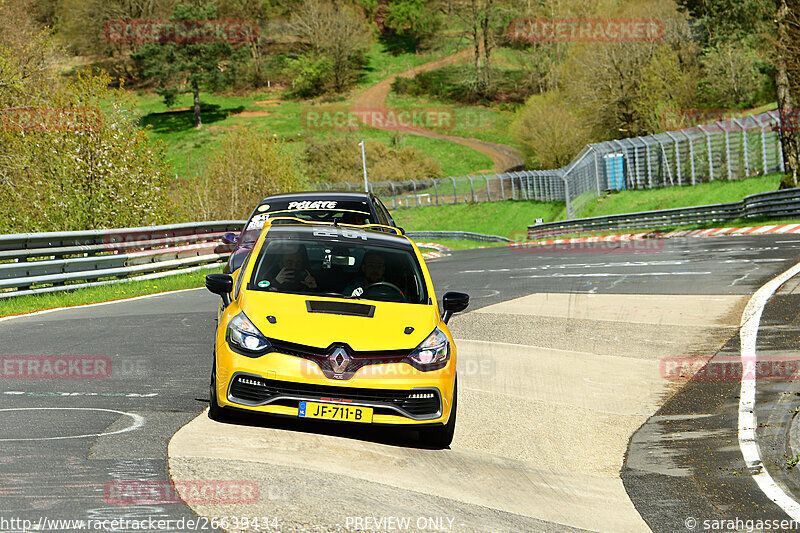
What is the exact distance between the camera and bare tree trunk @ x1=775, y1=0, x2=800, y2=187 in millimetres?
35406

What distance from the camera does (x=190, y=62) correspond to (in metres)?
108

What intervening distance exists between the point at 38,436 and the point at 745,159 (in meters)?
39.8

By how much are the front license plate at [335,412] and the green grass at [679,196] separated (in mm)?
36306

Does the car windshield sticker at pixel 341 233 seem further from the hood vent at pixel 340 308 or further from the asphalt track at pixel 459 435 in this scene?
the asphalt track at pixel 459 435

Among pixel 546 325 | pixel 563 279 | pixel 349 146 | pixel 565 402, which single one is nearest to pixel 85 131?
pixel 563 279

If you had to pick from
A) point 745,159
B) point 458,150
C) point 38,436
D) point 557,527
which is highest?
point 38,436

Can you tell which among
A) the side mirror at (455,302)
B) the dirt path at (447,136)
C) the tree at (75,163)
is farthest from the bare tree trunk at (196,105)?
the side mirror at (455,302)

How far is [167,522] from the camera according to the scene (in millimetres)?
5004

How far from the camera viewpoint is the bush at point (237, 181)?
37.1 m

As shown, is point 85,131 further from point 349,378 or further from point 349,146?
point 349,146

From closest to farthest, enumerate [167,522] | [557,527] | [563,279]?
1. [167,522]
2. [557,527]
3. [563,279]

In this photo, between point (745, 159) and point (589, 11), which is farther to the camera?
point (589, 11)

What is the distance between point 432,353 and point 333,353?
2.69 feet

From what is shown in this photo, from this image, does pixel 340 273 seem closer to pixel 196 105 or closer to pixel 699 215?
pixel 699 215
